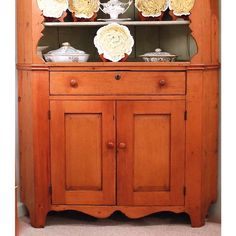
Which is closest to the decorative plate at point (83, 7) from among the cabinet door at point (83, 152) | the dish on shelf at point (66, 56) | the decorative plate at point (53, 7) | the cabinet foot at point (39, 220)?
the decorative plate at point (53, 7)

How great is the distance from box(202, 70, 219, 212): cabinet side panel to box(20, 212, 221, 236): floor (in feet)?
0.62

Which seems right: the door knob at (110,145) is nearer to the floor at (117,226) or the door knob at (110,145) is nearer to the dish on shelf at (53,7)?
the floor at (117,226)

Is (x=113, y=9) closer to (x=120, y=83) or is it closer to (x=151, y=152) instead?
(x=120, y=83)

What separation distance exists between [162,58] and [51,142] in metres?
0.79

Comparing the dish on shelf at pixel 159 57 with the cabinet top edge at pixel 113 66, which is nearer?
the cabinet top edge at pixel 113 66

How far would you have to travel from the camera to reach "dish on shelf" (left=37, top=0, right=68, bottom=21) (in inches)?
119

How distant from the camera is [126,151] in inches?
120

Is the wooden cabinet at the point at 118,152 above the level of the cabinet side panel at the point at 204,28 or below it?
below

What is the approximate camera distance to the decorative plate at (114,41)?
3.04m

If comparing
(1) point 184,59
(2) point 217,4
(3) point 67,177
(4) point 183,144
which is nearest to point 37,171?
(3) point 67,177

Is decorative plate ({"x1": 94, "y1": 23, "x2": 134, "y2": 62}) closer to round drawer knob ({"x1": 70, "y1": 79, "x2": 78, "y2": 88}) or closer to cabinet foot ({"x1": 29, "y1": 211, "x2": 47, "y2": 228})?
round drawer knob ({"x1": 70, "y1": 79, "x2": 78, "y2": 88})

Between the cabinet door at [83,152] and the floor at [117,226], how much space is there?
15 cm
